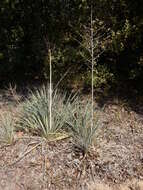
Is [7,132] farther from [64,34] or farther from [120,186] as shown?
[64,34]

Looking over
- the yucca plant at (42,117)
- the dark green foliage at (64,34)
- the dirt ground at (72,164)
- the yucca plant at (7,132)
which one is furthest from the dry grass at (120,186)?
the dark green foliage at (64,34)

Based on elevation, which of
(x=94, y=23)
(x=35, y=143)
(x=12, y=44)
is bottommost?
(x=35, y=143)

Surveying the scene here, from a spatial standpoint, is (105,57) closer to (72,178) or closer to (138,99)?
(138,99)

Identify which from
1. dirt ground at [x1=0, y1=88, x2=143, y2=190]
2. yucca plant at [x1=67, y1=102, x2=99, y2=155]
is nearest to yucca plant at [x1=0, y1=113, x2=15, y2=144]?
dirt ground at [x1=0, y1=88, x2=143, y2=190]

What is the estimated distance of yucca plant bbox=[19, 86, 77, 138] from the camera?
4.20m

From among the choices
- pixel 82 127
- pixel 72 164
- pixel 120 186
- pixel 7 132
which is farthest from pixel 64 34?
pixel 120 186

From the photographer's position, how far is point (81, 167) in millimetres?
3779

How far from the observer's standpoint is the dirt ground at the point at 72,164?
3619mm

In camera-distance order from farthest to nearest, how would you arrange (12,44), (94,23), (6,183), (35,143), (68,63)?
1. (12,44)
2. (68,63)
3. (94,23)
4. (35,143)
5. (6,183)

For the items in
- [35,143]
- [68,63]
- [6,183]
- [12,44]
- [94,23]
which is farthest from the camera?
[12,44]

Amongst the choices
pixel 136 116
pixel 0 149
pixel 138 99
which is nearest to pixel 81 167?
pixel 0 149

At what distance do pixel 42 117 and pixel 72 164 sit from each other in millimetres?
772

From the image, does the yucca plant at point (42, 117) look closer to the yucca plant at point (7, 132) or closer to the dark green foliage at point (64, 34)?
the yucca plant at point (7, 132)

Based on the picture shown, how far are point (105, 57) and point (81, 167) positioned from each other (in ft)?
6.41
